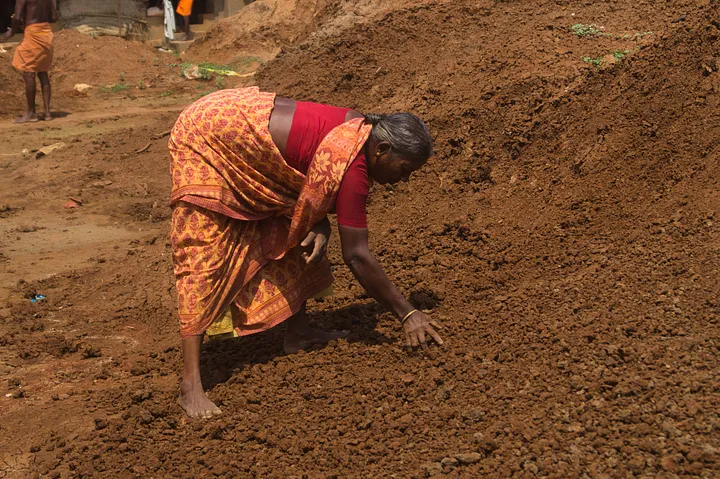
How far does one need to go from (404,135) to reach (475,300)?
1.12m

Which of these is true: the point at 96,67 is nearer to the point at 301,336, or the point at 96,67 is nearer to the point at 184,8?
the point at 184,8

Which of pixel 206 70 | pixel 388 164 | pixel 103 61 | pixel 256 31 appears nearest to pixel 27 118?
pixel 103 61

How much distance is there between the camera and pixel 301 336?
3.72 metres

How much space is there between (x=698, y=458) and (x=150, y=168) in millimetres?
6206

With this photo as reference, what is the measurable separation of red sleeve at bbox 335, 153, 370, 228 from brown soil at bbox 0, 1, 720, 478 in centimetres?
71

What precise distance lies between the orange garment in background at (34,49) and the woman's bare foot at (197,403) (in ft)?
24.8

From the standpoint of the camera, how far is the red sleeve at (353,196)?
3.03m

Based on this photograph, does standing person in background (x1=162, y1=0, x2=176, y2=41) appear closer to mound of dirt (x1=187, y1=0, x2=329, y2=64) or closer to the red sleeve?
mound of dirt (x1=187, y1=0, x2=329, y2=64)

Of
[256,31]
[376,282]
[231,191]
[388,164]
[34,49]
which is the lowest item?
[256,31]

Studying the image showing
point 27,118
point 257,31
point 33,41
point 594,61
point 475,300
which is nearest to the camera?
point 475,300

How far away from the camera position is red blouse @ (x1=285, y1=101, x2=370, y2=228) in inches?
120

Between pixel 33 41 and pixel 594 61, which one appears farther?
pixel 33 41

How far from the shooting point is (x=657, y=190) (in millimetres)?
4102

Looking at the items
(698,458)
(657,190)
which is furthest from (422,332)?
(657,190)
